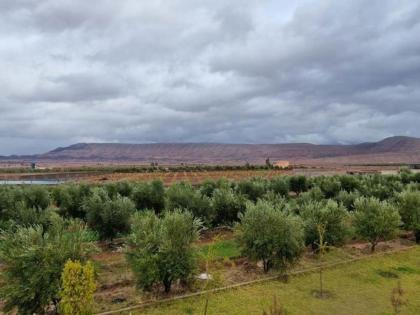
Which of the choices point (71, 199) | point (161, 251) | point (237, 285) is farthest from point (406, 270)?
point (71, 199)

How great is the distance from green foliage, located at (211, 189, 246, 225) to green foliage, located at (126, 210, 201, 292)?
40.2 ft

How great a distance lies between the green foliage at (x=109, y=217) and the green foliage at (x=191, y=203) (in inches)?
171

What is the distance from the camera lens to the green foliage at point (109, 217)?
2223 cm

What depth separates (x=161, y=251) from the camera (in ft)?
45.0

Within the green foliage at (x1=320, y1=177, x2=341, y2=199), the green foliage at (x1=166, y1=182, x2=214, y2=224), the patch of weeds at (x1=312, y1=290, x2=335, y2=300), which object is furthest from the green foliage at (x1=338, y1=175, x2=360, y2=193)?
the patch of weeds at (x1=312, y1=290, x2=335, y2=300)

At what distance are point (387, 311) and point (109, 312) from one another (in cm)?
899

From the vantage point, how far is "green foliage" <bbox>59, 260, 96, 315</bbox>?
8781 mm

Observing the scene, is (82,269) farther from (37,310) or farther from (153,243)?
(153,243)

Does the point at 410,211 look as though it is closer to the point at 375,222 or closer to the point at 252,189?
the point at 375,222

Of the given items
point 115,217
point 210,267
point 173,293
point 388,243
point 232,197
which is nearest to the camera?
point 173,293

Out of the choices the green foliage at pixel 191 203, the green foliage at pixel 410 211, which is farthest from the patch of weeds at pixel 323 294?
the green foliage at pixel 191 203

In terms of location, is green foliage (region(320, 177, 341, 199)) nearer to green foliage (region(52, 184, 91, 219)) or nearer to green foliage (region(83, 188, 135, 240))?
green foliage (region(52, 184, 91, 219))

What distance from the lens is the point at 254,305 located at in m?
13.4

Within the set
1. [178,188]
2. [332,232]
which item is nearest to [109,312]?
[332,232]
